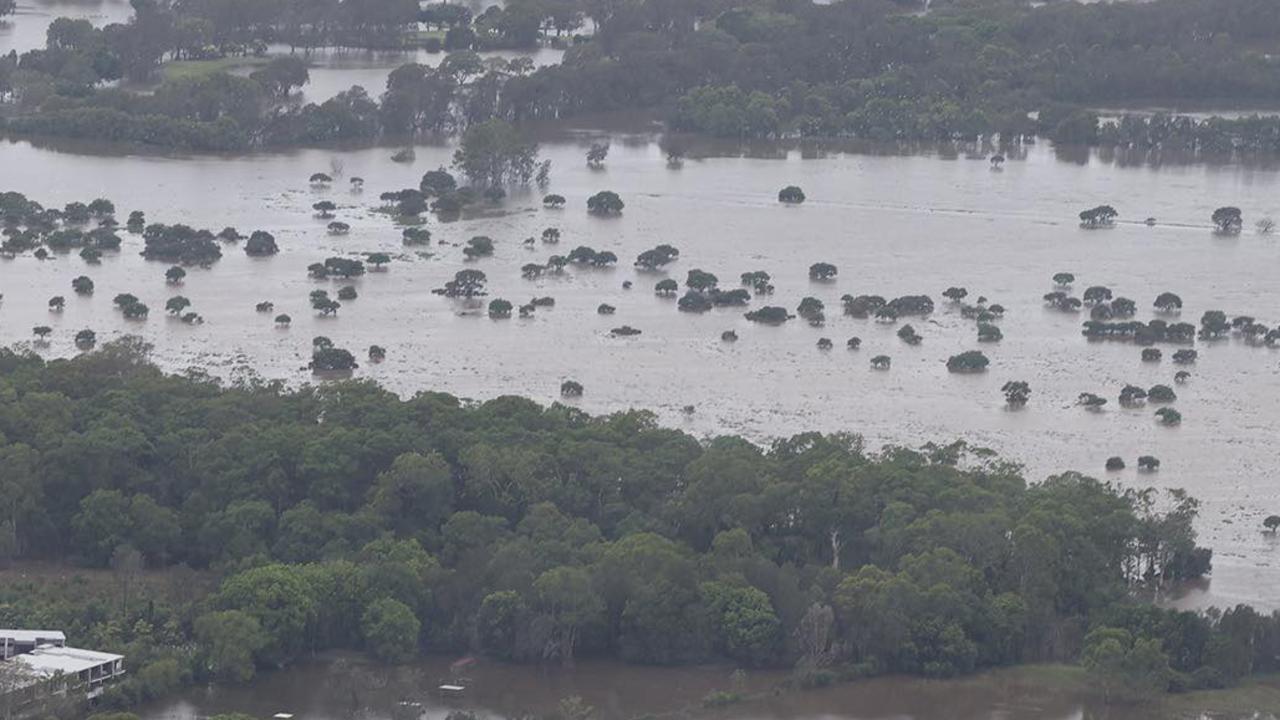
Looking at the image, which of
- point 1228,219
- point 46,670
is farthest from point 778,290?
point 46,670

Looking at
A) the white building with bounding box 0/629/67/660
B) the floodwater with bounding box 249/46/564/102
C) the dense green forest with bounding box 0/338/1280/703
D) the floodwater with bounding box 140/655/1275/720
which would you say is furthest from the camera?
the floodwater with bounding box 249/46/564/102

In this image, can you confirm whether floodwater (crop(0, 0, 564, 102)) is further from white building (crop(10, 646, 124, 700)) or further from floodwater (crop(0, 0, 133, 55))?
white building (crop(10, 646, 124, 700))

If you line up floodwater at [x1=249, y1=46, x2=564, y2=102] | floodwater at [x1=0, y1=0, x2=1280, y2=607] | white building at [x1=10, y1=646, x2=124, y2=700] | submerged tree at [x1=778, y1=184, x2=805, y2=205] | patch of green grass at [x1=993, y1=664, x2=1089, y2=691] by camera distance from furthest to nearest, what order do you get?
1. floodwater at [x1=249, y1=46, x2=564, y2=102]
2. submerged tree at [x1=778, y1=184, x2=805, y2=205]
3. floodwater at [x1=0, y1=0, x2=1280, y2=607]
4. patch of green grass at [x1=993, y1=664, x2=1089, y2=691]
5. white building at [x1=10, y1=646, x2=124, y2=700]

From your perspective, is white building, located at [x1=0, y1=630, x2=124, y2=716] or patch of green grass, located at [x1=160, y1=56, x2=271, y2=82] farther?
patch of green grass, located at [x1=160, y1=56, x2=271, y2=82]

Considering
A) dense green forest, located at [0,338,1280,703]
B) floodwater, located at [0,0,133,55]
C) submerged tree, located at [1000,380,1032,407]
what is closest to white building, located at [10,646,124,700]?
dense green forest, located at [0,338,1280,703]

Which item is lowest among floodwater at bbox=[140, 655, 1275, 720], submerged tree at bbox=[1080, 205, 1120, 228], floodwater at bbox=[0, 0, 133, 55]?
floodwater at bbox=[140, 655, 1275, 720]

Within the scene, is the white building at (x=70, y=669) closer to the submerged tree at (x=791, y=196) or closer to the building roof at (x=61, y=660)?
the building roof at (x=61, y=660)

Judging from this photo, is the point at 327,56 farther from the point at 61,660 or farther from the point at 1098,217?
the point at 61,660

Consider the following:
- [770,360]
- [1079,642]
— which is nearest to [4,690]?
[1079,642]
